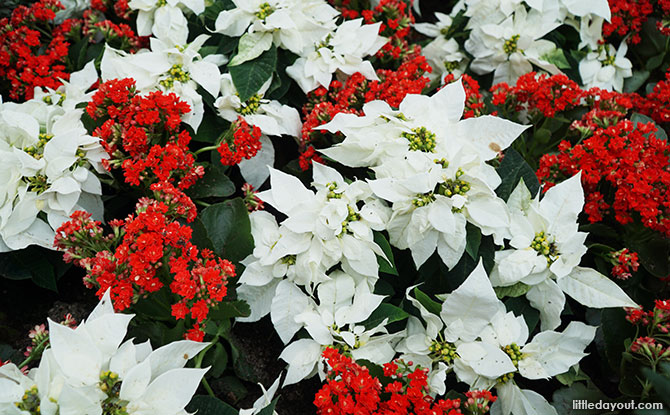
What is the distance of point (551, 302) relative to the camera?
1.44 metres

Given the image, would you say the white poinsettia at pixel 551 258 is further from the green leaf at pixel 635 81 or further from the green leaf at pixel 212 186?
the green leaf at pixel 635 81

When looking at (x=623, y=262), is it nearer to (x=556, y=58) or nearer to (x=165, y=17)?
(x=556, y=58)

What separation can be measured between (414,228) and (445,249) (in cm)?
9

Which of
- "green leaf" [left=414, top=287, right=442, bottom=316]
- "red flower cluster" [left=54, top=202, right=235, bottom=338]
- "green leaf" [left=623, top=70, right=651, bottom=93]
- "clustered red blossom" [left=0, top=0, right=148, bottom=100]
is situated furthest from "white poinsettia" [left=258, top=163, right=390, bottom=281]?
"green leaf" [left=623, top=70, right=651, bottom=93]

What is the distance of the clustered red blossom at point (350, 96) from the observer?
1666 mm

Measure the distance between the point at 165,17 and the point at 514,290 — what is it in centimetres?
136

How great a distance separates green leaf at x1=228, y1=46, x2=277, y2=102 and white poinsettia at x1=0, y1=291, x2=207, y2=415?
80cm

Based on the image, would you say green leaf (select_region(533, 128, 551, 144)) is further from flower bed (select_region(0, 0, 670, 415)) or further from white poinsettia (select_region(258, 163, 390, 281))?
white poinsettia (select_region(258, 163, 390, 281))

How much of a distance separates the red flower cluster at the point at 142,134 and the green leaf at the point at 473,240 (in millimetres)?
717

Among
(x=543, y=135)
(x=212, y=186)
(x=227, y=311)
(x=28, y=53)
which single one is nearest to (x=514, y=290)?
(x=543, y=135)

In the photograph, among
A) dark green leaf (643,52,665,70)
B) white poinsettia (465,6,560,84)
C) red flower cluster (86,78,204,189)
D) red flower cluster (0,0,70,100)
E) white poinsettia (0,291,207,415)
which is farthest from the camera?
dark green leaf (643,52,665,70)

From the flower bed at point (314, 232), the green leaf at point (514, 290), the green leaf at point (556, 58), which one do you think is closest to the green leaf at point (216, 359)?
the flower bed at point (314, 232)

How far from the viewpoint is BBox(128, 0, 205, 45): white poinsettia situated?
71.5 inches

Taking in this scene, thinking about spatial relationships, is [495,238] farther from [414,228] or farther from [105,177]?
[105,177]
